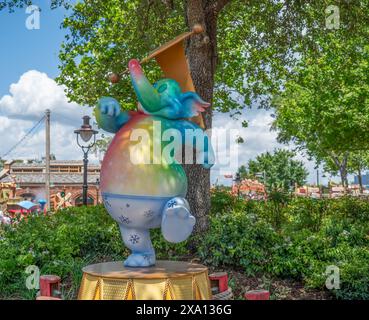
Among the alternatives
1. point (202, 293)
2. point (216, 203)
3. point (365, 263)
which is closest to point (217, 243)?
point (365, 263)

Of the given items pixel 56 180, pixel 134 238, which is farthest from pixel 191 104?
pixel 56 180

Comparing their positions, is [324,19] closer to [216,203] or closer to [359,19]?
[359,19]

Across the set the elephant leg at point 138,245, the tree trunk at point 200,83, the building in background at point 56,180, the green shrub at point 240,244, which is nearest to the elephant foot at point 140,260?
the elephant leg at point 138,245

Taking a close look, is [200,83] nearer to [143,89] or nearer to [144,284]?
[143,89]

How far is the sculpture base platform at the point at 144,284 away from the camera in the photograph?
4.25 meters

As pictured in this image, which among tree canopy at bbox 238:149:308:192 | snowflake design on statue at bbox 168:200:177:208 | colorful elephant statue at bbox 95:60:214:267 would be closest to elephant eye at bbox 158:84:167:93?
colorful elephant statue at bbox 95:60:214:267

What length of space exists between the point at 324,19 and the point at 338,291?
6549 millimetres

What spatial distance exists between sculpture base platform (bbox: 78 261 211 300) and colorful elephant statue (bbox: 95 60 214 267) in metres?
0.31

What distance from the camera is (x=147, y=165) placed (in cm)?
437

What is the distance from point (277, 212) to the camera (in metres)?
12.5

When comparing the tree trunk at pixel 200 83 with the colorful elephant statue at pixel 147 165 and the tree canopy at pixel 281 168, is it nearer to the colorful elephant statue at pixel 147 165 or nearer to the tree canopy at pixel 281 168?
the colorful elephant statue at pixel 147 165

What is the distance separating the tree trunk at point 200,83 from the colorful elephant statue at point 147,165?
3.60 m

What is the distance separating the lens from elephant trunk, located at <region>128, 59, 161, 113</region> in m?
4.55

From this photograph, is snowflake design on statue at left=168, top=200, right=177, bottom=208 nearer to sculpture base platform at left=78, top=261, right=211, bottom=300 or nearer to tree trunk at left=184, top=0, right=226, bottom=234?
sculpture base platform at left=78, top=261, right=211, bottom=300
